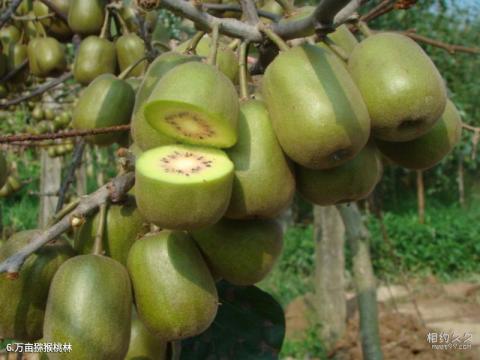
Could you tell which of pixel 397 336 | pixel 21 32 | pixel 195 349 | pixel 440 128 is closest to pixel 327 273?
pixel 397 336

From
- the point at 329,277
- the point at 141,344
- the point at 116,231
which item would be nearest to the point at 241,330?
the point at 141,344

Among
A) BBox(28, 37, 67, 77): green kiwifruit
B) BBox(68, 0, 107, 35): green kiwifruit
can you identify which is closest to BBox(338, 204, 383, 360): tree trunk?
BBox(68, 0, 107, 35): green kiwifruit

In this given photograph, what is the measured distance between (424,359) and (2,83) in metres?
3.64

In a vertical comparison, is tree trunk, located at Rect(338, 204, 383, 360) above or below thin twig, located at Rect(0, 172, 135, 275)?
below

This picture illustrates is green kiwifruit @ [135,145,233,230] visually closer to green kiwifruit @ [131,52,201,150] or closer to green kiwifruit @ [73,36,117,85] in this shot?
green kiwifruit @ [131,52,201,150]

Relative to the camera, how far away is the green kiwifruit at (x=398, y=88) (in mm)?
1017

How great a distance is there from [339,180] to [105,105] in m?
0.73

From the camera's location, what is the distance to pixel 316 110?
987 mm

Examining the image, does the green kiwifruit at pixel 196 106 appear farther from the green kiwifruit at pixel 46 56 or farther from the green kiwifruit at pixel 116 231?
the green kiwifruit at pixel 46 56

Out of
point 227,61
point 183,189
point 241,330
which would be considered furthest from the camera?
point 241,330

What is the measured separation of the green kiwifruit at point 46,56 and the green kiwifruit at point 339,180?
6.05 ft

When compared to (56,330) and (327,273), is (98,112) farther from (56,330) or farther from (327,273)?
(327,273)

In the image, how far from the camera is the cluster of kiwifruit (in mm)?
968

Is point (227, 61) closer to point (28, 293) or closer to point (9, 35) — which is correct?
point (28, 293)
